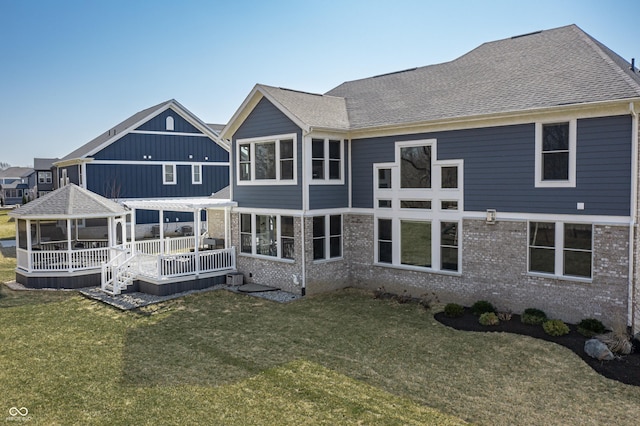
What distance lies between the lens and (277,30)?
702 inches

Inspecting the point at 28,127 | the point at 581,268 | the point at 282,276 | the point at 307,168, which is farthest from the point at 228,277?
the point at 28,127

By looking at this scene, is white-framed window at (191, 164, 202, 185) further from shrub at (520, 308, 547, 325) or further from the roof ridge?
shrub at (520, 308, 547, 325)

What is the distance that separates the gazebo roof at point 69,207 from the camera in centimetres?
1858

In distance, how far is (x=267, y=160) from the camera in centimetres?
1789

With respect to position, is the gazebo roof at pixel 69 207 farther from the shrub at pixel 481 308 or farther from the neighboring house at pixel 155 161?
the shrub at pixel 481 308

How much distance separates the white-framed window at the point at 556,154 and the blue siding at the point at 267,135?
7.66 meters

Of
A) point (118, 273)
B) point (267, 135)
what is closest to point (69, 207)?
point (118, 273)

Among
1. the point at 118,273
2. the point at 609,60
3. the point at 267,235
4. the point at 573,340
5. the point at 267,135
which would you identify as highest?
the point at 609,60

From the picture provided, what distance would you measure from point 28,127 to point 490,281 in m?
39.3

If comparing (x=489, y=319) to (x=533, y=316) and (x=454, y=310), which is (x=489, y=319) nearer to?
(x=454, y=310)

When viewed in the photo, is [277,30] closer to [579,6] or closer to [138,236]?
[579,6]
